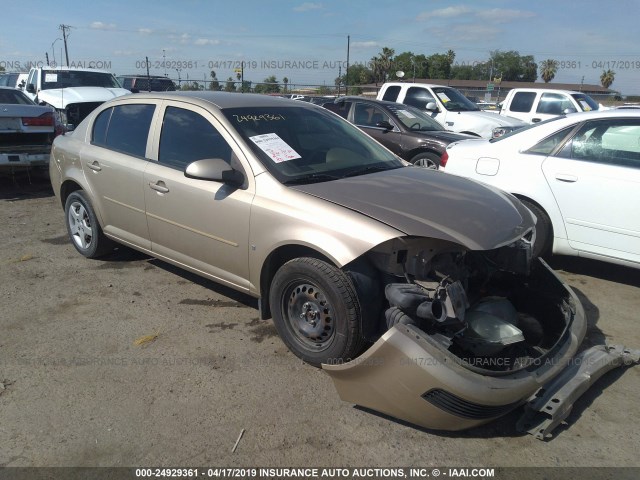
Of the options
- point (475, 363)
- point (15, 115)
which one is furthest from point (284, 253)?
point (15, 115)

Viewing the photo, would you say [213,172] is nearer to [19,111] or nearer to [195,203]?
[195,203]

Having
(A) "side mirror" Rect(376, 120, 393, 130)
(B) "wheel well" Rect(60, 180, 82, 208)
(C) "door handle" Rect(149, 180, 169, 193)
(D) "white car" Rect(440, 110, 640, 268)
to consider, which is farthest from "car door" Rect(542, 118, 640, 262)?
(B) "wheel well" Rect(60, 180, 82, 208)

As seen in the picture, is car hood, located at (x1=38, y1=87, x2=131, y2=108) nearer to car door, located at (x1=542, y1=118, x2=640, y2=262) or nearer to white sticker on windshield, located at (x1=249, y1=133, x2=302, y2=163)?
white sticker on windshield, located at (x1=249, y1=133, x2=302, y2=163)

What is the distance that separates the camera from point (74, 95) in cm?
1109

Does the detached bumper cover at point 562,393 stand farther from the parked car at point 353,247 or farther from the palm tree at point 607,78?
the palm tree at point 607,78

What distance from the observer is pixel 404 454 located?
8.39ft

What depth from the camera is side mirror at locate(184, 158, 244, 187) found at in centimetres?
337

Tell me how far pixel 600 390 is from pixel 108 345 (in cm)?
326

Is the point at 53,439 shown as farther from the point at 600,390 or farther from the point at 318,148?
the point at 600,390

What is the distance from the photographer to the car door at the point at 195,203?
353 centimetres

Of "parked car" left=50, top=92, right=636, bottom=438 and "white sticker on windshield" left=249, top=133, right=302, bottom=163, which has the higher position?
"white sticker on windshield" left=249, top=133, right=302, bottom=163

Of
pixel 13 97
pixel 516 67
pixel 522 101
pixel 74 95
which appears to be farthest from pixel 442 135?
pixel 516 67

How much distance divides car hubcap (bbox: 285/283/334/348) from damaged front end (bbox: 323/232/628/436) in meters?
0.37

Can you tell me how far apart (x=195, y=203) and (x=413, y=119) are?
6261mm
